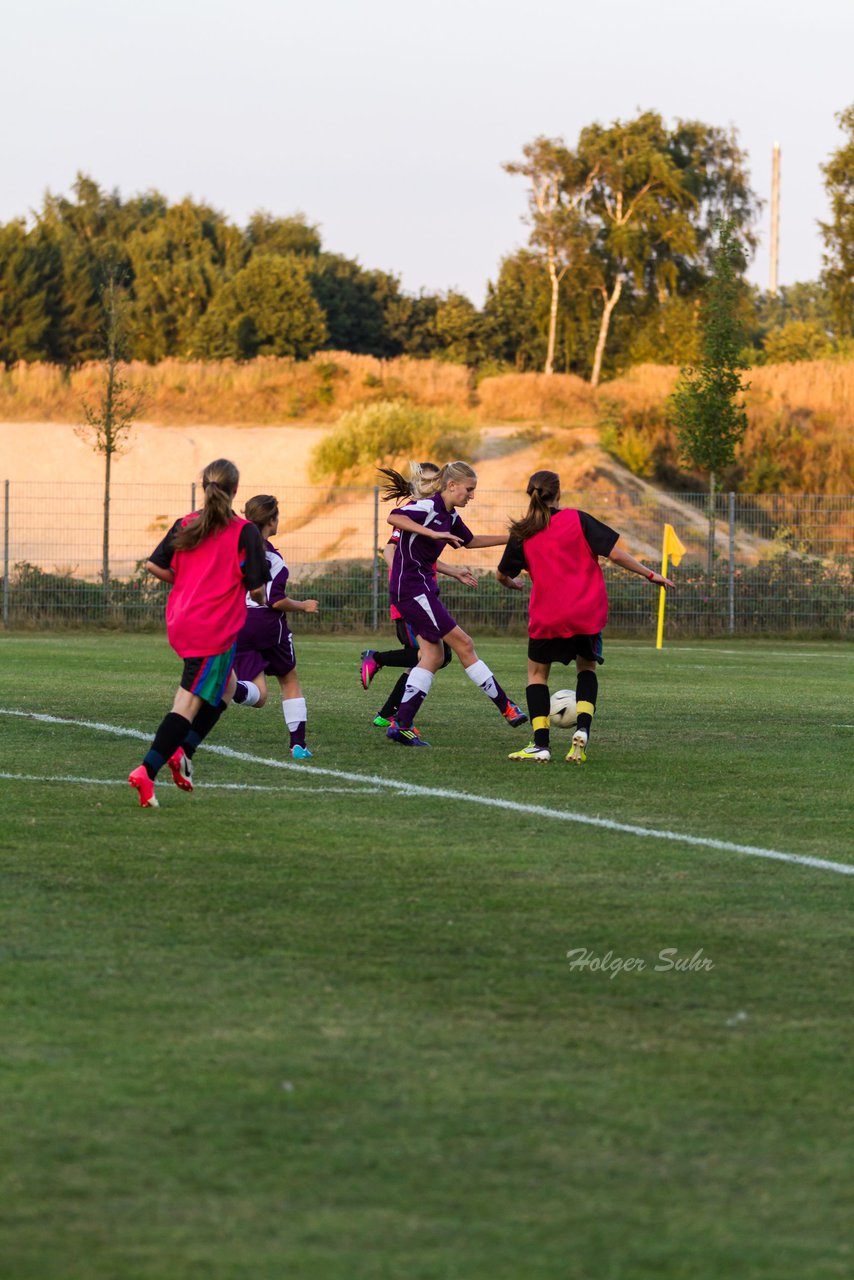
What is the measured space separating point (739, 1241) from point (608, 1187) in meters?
0.32

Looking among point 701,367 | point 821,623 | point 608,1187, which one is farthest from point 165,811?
point 701,367

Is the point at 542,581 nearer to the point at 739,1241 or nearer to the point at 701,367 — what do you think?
the point at 739,1241

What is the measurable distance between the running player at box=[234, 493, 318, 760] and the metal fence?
52.8ft

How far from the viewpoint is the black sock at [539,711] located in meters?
10.2

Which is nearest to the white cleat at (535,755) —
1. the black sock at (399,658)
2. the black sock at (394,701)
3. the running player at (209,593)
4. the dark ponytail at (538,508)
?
the dark ponytail at (538,508)

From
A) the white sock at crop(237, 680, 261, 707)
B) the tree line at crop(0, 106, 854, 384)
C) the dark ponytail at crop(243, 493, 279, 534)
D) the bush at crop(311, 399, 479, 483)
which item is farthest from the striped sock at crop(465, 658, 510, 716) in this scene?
the tree line at crop(0, 106, 854, 384)

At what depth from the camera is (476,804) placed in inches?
328

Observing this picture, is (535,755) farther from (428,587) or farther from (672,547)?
(672,547)

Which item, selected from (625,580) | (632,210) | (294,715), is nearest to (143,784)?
(294,715)

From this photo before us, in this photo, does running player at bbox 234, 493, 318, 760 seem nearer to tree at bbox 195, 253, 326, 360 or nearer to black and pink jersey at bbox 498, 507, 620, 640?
black and pink jersey at bbox 498, 507, 620, 640

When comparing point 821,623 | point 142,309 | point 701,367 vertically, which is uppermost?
point 142,309

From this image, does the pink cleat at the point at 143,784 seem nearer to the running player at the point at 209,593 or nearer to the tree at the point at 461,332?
the running player at the point at 209,593

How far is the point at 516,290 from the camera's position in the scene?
5838 cm

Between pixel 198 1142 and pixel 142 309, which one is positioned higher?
pixel 142 309
